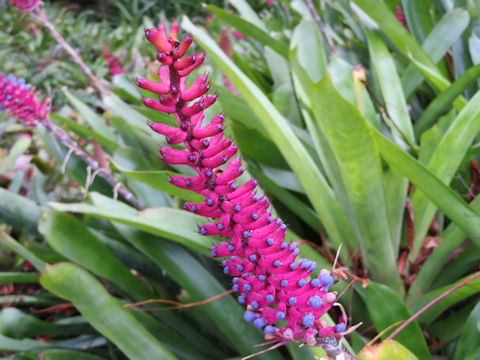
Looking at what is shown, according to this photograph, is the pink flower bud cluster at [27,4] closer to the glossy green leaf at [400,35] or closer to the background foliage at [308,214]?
the background foliage at [308,214]

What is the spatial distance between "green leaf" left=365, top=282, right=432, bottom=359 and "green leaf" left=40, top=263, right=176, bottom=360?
479 mm

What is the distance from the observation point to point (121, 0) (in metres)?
7.45

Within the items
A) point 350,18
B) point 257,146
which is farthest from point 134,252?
point 350,18

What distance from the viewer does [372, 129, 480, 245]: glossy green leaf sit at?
3.17ft

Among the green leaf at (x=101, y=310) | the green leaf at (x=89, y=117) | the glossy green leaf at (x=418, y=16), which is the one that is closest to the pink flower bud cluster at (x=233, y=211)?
the green leaf at (x=101, y=310)

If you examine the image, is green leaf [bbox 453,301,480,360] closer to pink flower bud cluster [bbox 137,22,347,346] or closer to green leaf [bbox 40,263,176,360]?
pink flower bud cluster [bbox 137,22,347,346]

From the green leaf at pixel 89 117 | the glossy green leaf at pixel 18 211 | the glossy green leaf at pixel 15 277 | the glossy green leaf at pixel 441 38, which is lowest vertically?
the glossy green leaf at pixel 441 38

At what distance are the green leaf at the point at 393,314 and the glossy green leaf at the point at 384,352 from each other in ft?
0.95

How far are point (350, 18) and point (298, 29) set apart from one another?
0.45 metres

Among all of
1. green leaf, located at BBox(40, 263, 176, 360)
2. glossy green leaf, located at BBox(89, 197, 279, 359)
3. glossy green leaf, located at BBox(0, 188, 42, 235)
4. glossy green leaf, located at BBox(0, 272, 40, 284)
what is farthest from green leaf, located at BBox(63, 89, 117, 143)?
green leaf, located at BBox(40, 263, 176, 360)

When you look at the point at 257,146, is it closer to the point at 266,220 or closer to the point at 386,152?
the point at 386,152

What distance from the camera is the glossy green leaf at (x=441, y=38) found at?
1.45m

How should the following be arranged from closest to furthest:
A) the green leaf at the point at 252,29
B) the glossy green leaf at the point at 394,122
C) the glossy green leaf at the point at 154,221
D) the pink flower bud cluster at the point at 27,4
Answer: the glossy green leaf at the point at 154,221 → the glossy green leaf at the point at 394,122 → the green leaf at the point at 252,29 → the pink flower bud cluster at the point at 27,4

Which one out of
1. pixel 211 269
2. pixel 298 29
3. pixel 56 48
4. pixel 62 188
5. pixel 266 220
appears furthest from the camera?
pixel 56 48
